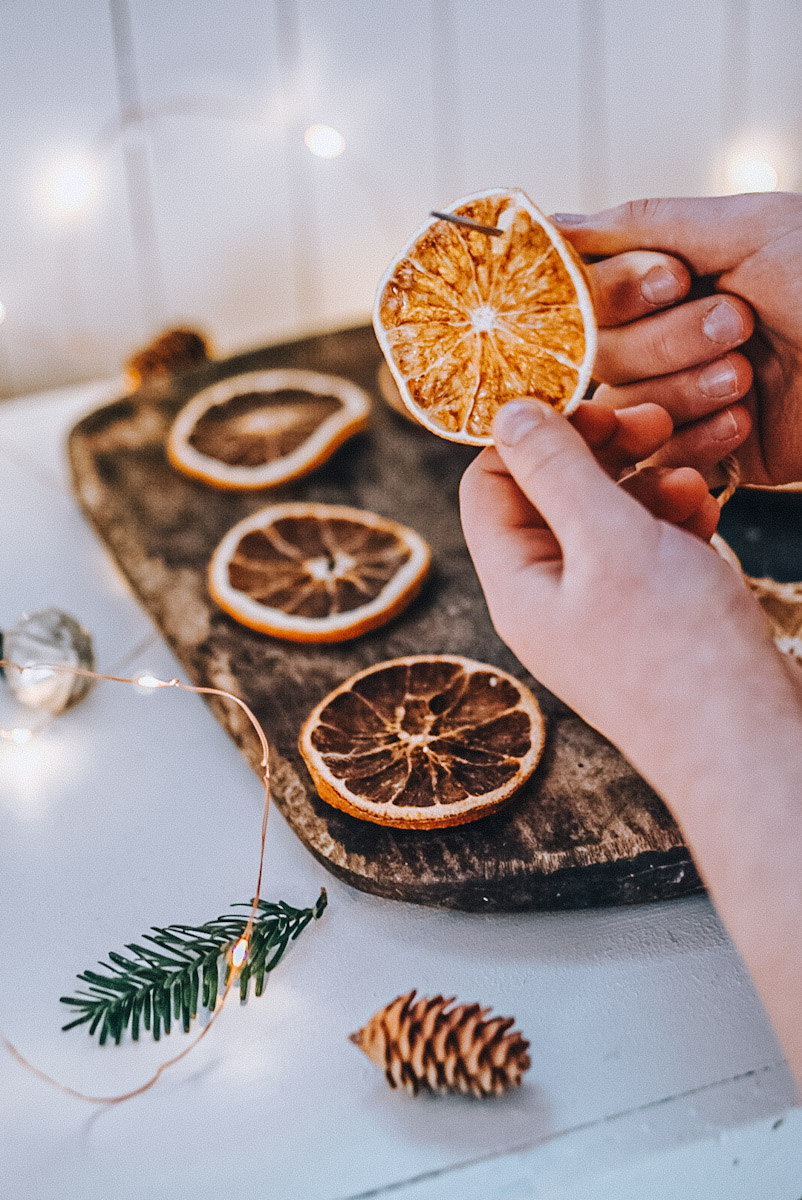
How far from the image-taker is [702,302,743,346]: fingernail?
98cm

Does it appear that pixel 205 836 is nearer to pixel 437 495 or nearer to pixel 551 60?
pixel 437 495

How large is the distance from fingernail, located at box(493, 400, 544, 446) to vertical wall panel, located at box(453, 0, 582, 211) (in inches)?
48.1

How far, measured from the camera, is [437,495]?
135cm

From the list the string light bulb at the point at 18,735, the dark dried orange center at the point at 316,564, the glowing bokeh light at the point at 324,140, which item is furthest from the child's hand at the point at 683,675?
the glowing bokeh light at the point at 324,140

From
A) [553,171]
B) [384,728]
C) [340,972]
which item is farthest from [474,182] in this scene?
[340,972]

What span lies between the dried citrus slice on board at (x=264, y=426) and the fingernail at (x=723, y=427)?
0.52 m

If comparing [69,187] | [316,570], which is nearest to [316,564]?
[316,570]

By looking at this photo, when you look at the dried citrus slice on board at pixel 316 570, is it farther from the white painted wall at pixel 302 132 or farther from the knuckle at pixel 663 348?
the white painted wall at pixel 302 132

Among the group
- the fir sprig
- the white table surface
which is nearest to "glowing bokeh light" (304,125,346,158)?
the white table surface

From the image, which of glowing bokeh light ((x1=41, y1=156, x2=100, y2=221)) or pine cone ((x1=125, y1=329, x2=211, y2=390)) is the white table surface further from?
glowing bokeh light ((x1=41, y1=156, x2=100, y2=221))

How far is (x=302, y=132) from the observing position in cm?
173

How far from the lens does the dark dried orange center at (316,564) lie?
1.16 meters

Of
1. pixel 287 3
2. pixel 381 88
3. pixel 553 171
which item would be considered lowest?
pixel 553 171

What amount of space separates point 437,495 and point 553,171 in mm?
852
